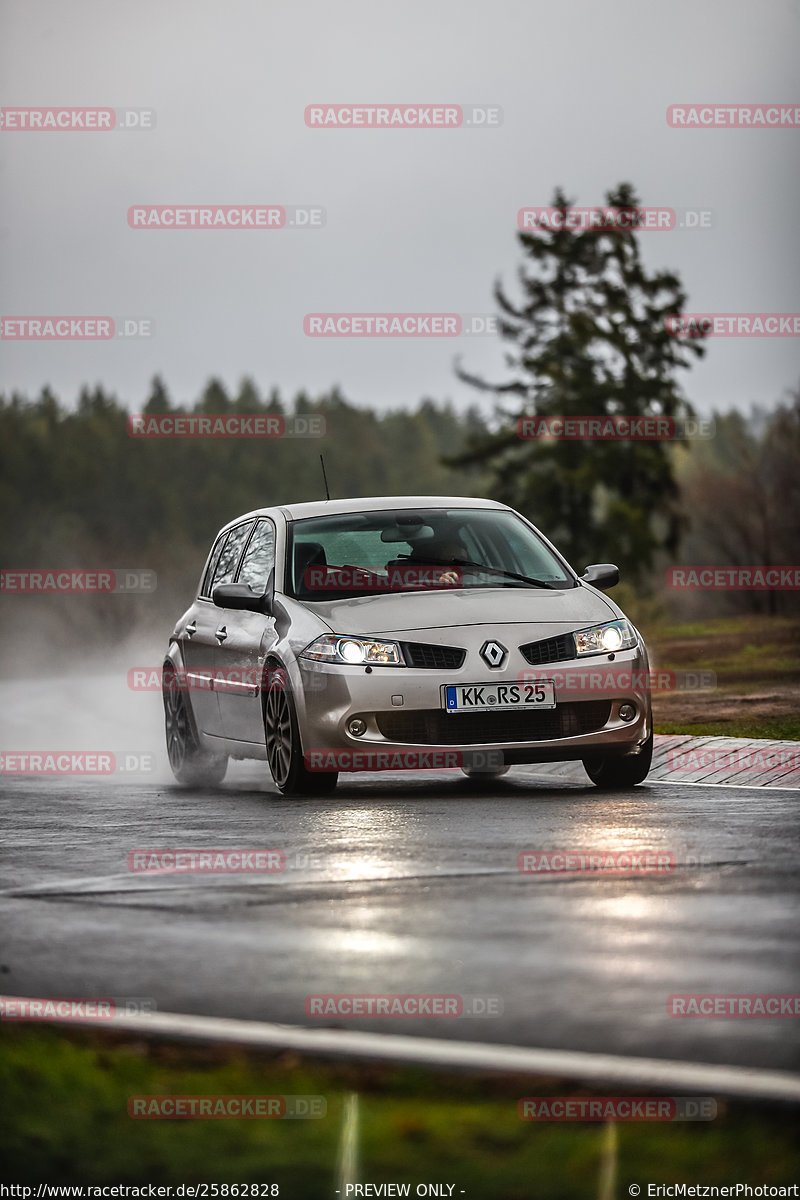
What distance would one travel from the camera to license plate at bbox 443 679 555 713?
10641 millimetres

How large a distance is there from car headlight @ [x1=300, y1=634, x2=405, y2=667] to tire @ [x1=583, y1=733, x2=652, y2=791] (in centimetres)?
148

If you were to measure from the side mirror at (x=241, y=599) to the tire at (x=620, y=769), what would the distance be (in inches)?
85.2

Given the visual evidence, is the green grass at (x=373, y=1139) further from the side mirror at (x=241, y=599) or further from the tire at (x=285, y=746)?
the side mirror at (x=241, y=599)

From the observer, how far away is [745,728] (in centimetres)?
1520

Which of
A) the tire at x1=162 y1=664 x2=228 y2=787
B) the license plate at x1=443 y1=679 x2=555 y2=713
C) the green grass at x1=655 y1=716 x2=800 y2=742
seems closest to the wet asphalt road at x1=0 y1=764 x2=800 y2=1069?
the license plate at x1=443 y1=679 x2=555 y2=713

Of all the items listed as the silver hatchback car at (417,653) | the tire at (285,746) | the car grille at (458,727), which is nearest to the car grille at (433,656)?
the silver hatchback car at (417,653)

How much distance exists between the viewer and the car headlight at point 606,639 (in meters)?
11.0

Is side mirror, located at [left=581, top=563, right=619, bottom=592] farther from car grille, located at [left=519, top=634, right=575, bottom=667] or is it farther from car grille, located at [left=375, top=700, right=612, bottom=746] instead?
car grille, located at [left=375, top=700, right=612, bottom=746]

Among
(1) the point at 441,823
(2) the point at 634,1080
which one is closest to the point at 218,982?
(2) the point at 634,1080

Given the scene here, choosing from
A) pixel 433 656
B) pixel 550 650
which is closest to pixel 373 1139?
pixel 433 656

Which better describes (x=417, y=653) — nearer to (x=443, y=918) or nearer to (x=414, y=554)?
(x=414, y=554)

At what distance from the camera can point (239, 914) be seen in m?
6.71

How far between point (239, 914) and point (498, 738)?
4.13 meters

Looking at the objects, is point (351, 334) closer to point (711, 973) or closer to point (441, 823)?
point (441, 823)
